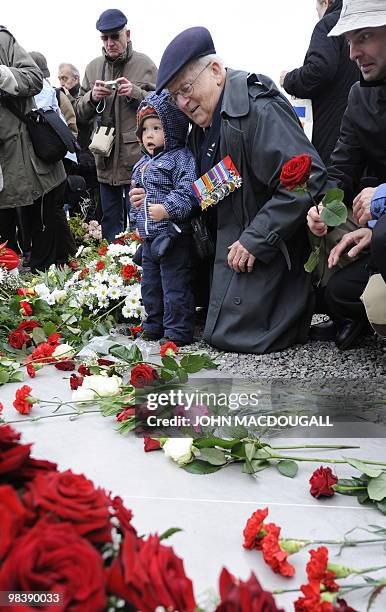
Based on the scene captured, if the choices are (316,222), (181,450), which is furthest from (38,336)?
(181,450)

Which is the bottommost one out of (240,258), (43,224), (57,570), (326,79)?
(43,224)

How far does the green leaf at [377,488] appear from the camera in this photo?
67.9 inches

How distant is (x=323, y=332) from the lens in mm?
3301

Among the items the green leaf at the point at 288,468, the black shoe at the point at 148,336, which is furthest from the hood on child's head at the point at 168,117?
the green leaf at the point at 288,468

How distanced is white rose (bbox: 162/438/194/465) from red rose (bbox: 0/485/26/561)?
1134mm

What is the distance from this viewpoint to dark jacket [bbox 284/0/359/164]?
3924 millimetres

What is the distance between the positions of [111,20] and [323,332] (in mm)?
2802

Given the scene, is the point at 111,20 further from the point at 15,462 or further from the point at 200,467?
the point at 15,462

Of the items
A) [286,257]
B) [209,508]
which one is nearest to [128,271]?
[286,257]

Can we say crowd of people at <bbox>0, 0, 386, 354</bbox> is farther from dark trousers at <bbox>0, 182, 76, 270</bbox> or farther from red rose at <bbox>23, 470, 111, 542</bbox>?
red rose at <bbox>23, 470, 111, 542</bbox>

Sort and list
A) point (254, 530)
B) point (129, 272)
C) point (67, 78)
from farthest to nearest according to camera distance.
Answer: point (67, 78), point (129, 272), point (254, 530)

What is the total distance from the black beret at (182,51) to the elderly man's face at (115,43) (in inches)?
81.7

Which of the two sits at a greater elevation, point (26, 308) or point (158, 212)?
point (158, 212)

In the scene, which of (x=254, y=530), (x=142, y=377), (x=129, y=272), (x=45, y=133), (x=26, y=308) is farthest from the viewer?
(x=45, y=133)
